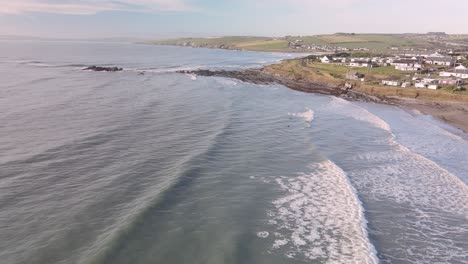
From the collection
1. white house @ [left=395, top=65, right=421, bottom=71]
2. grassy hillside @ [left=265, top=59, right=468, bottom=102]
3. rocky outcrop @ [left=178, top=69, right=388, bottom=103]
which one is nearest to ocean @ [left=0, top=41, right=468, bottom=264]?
grassy hillside @ [left=265, top=59, right=468, bottom=102]

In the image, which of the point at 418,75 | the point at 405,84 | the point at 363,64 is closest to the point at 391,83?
the point at 405,84

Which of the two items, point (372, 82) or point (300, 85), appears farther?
point (300, 85)

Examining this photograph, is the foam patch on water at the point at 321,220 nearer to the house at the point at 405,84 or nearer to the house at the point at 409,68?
the house at the point at 405,84

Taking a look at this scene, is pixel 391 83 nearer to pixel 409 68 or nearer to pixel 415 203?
pixel 409 68

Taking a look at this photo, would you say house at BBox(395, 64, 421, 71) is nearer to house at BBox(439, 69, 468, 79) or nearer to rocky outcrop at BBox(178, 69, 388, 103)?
house at BBox(439, 69, 468, 79)

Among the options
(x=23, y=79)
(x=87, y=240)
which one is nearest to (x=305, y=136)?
(x=87, y=240)

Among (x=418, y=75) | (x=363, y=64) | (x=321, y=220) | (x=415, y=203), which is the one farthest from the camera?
(x=363, y=64)
